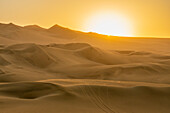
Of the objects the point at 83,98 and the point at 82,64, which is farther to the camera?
the point at 82,64

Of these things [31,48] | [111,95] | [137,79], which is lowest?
[111,95]

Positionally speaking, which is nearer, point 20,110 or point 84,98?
point 20,110

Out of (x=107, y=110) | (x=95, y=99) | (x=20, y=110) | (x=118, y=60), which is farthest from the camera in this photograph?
A: (x=118, y=60)

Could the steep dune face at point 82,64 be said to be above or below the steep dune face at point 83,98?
above

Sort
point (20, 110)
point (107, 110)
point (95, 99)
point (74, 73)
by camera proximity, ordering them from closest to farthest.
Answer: point (20, 110)
point (107, 110)
point (95, 99)
point (74, 73)

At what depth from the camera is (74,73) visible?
3924 mm

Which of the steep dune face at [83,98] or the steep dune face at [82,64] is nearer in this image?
the steep dune face at [83,98]

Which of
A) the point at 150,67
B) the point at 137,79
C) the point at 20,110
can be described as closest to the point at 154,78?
the point at 137,79

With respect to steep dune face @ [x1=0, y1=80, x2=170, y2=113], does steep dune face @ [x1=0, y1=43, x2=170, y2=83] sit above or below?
above

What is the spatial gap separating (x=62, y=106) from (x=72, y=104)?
0.12 m

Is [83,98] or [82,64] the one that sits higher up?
[82,64]

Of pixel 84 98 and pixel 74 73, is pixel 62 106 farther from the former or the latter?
pixel 74 73

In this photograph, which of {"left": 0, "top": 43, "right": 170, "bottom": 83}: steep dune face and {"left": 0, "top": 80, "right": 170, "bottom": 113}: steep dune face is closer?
{"left": 0, "top": 80, "right": 170, "bottom": 113}: steep dune face

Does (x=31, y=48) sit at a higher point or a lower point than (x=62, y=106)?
higher
